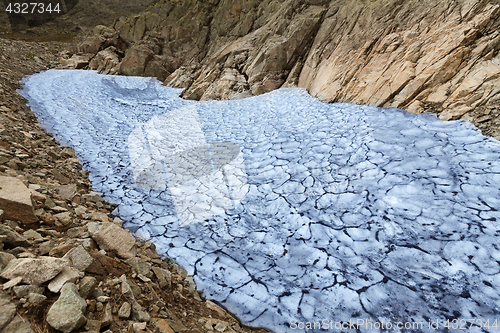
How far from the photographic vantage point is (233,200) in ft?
12.1

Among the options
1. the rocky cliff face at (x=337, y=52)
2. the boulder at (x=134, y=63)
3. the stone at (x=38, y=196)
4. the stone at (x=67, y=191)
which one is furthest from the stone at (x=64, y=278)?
the boulder at (x=134, y=63)

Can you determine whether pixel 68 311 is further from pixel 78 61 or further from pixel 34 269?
pixel 78 61

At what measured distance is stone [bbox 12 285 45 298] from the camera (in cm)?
120

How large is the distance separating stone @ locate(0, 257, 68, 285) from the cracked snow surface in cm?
138

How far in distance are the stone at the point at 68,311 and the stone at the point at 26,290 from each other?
108 mm

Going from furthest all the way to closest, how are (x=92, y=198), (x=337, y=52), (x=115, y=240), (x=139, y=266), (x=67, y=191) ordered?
(x=337, y=52)
(x=92, y=198)
(x=67, y=191)
(x=115, y=240)
(x=139, y=266)

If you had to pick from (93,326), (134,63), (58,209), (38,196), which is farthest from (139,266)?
(134,63)

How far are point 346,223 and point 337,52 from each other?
6.94 m

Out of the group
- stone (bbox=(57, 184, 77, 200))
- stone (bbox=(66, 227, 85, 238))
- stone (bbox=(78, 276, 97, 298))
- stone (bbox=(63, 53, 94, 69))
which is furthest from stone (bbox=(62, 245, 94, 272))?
stone (bbox=(63, 53, 94, 69))

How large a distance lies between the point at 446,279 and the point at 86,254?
3.24m

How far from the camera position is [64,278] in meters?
1.38

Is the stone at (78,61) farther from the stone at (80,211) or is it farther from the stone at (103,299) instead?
the stone at (103,299)

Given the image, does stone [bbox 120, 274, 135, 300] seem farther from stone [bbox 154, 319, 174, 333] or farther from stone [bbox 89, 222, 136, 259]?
stone [bbox 89, 222, 136, 259]

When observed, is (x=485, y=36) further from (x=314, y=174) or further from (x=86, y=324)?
(x=86, y=324)
